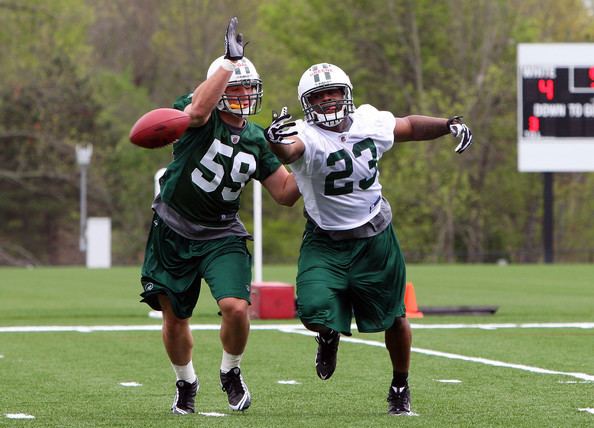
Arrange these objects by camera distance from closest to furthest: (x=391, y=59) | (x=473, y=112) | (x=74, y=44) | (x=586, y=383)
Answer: (x=586, y=383) → (x=473, y=112) → (x=391, y=59) → (x=74, y=44)

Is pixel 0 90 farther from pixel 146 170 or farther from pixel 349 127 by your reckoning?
pixel 349 127

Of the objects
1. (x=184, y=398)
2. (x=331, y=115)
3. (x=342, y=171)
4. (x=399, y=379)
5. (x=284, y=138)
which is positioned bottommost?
(x=184, y=398)

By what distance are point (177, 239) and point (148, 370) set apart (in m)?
2.48

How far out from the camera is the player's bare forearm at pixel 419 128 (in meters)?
6.99

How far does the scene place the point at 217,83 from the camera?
6434 mm

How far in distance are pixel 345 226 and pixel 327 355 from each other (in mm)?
651

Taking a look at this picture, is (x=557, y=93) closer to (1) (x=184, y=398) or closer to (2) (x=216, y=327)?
(2) (x=216, y=327)

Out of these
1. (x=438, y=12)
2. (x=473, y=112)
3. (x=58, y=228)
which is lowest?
(x=58, y=228)

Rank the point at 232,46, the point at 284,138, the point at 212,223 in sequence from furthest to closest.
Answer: the point at 212,223 < the point at 284,138 < the point at 232,46

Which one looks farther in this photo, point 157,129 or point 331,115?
point 331,115

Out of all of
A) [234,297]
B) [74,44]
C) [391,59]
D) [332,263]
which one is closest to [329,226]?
[332,263]

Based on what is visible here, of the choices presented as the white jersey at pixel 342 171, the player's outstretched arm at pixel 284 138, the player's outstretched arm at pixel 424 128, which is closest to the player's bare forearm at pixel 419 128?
the player's outstretched arm at pixel 424 128

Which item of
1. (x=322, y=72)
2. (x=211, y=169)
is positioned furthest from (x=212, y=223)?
(x=322, y=72)

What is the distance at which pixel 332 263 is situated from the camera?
681cm
